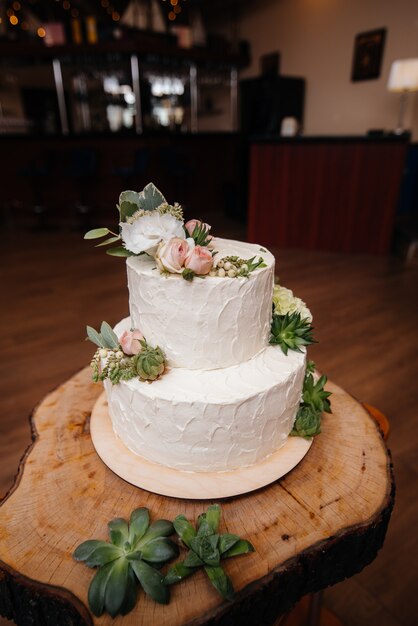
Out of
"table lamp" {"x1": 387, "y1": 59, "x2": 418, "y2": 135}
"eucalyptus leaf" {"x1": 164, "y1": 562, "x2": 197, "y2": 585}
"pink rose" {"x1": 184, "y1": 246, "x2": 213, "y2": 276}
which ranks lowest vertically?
"eucalyptus leaf" {"x1": 164, "y1": 562, "x2": 197, "y2": 585}

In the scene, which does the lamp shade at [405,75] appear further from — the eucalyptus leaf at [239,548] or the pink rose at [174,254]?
the eucalyptus leaf at [239,548]

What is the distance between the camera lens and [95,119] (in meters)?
10.7

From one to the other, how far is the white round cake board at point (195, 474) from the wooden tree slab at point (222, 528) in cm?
4

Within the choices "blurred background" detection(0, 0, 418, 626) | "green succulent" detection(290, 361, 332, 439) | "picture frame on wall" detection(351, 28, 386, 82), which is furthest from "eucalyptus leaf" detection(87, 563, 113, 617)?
"picture frame on wall" detection(351, 28, 386, 82)

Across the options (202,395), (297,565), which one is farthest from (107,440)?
(297,565)

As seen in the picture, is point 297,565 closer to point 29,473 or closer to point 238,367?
point 238,367

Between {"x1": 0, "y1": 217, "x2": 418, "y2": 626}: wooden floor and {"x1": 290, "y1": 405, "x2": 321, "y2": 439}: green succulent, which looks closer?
{"x1": 290, "y1": 405, "x2": 321, "y2": 439}: green succulent

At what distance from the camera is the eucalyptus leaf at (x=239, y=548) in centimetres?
84

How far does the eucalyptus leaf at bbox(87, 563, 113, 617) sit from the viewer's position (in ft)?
2.48

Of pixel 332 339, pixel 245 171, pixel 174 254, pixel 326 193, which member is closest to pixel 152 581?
pixel 174 254

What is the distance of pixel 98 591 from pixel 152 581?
99 mm

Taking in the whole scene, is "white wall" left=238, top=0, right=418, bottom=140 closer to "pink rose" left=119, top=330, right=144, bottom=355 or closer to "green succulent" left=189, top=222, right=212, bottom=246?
"green succulent" left=189, top=222, right=212, bottom=246

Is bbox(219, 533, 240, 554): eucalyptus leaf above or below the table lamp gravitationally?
below

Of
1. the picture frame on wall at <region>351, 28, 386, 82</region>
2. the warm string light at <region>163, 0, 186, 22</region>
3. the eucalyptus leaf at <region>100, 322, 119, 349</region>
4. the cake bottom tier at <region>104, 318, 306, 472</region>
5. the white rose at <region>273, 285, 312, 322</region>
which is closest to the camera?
the cake bottom tier at <region>104, 318, 306, 472</region>
